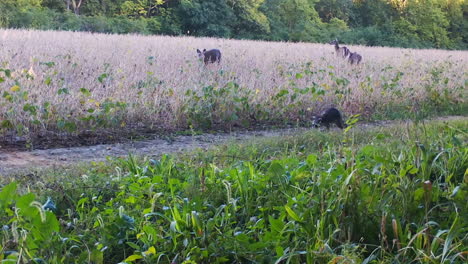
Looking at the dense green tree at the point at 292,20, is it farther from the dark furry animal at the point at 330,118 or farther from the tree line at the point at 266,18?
the dark furry animal at the point at 330,118

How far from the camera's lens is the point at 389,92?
40.3ft

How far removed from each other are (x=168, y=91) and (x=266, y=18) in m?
34.1

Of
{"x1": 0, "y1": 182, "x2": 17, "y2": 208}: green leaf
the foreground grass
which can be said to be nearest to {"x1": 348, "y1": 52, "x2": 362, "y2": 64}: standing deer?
the foreground grass

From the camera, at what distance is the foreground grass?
313 centimetres

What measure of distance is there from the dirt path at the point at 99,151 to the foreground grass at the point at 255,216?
1.26m

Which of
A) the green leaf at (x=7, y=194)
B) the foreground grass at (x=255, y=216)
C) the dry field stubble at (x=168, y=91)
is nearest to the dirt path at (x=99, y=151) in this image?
Answer: the dry field stubble at (x=168, y=91)

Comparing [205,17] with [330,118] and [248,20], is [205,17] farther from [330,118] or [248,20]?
[330,118]

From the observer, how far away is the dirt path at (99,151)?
6246mm

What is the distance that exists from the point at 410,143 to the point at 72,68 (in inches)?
279

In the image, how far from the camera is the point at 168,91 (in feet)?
29.8

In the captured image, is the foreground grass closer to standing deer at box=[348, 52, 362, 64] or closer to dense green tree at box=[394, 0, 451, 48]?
standing deer at box=[348, 52, 362, 64]

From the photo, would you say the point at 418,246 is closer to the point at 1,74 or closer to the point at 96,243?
the point at 96,243

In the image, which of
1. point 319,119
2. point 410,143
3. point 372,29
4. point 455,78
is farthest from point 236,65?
point 372,29

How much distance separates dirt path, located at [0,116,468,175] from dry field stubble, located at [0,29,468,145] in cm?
47
